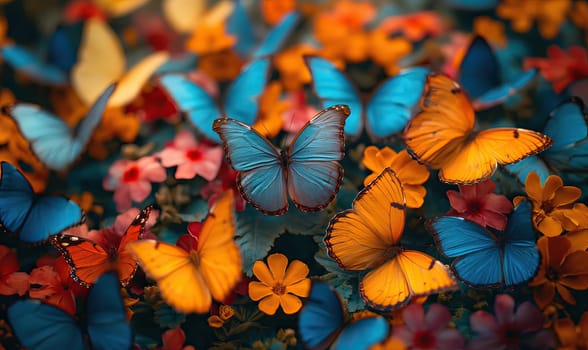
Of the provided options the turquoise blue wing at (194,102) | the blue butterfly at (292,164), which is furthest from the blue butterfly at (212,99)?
the blue butterfly at (292,164)

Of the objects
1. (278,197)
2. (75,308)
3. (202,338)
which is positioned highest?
(278,197)

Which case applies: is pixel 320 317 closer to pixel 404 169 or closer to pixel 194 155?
pixel 404 169

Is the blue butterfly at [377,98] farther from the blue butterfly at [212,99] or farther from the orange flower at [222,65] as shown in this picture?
the orange flower at [222,65]

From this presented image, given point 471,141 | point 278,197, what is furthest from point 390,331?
point 471,141

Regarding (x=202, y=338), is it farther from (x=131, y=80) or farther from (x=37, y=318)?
(x=131, y=80)

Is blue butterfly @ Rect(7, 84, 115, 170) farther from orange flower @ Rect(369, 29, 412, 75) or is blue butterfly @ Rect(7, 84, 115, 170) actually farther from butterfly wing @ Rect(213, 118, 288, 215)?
orange flower @ Rect(369, 29, 412, 75)

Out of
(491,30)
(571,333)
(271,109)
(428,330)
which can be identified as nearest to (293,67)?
(271,109)

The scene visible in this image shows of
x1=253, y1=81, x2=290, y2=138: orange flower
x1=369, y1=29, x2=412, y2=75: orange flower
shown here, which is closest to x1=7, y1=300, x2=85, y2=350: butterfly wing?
x1=253, y1=81, x2=290, y2=138: orange flower
